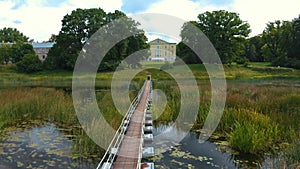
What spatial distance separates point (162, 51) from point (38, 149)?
4710 centimetres

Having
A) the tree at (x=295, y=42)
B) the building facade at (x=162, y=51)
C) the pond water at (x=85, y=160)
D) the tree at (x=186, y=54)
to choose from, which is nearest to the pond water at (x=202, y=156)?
the pond water at (x=85, y=160)

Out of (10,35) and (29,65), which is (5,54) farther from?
(10,35)

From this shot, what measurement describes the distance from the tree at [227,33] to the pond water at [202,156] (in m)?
39.2

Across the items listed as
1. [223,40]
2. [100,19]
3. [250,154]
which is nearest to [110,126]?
[250,154]

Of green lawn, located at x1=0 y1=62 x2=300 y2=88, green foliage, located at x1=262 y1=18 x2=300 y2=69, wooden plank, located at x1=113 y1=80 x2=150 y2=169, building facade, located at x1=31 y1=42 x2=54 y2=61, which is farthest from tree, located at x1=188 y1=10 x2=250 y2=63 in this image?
building facade, located at x1=31 y1=42 x2=54 y2=61

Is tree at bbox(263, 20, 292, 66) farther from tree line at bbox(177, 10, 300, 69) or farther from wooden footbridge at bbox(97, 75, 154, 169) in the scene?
wooden footbridge at bbox(97, 75, 154, 169)

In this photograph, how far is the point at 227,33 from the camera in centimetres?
4597

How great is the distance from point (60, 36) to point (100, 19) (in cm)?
722

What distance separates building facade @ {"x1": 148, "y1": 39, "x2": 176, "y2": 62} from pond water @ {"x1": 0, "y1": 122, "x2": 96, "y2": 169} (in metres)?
44.2

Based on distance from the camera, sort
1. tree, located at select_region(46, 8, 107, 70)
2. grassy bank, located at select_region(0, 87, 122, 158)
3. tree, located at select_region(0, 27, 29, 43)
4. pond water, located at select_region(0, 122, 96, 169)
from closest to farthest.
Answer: pond water, located at select_region(0, 122, 96, 169), grassy bank, located at select_region(0, 87, 122, 158), tree, located at select_region(46, 8, 107, 70), tree, located at select_region(0, 27, 29, 43)

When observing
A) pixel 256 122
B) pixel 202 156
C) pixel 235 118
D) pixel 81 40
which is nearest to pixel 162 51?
pixel 81 40

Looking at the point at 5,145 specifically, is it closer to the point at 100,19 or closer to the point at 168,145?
the point at 168,145

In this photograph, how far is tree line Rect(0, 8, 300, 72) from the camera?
42562 millimetres

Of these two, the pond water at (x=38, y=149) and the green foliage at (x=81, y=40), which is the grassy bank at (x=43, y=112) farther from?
the green foliage at (x=81, y=40)
